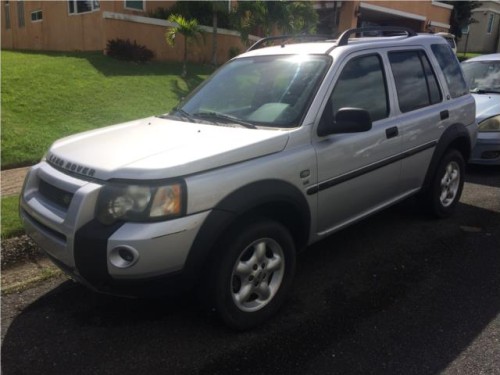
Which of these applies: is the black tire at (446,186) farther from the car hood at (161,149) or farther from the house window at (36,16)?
the house window at (36,16)

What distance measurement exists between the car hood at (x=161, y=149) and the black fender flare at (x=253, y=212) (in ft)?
0.76

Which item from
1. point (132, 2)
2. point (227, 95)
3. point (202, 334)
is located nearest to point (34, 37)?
point (132, 2)

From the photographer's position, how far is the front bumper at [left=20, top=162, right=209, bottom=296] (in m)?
2.61

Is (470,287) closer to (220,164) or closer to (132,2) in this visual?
(220,164)

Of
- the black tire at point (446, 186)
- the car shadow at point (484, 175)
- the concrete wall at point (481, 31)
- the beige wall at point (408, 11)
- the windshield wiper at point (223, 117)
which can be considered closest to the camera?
the windshield wiper at point (223, 117)

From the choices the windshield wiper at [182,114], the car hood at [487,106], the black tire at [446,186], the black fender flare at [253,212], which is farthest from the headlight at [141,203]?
the car hood at [487,106]

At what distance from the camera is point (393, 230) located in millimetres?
4938

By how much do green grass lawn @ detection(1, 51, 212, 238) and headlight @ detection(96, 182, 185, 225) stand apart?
2660 mm

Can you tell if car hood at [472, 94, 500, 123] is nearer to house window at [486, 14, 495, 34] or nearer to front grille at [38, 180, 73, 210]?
front grille at [38, 180, 73, 210]

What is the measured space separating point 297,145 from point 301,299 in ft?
3.86

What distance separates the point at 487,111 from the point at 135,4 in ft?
42.6

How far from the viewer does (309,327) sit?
319cm

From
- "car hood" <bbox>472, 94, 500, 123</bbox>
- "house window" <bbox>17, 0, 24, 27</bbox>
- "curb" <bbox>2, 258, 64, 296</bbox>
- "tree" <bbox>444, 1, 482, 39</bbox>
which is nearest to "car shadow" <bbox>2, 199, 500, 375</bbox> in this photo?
"curb" <bbox>2, 258, 64, 296</bbox>

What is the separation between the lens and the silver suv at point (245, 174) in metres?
2.69
